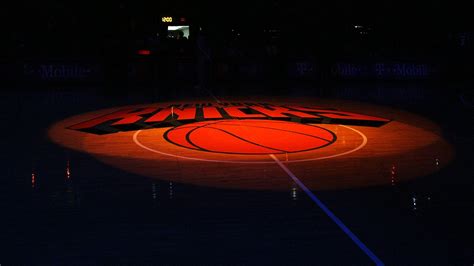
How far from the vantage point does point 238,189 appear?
9625 millimetres

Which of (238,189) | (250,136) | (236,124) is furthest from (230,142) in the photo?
(238,189)

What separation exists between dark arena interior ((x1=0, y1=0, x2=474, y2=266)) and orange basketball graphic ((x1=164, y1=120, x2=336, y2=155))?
0.09 meters

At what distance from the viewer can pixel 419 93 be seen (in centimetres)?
2792

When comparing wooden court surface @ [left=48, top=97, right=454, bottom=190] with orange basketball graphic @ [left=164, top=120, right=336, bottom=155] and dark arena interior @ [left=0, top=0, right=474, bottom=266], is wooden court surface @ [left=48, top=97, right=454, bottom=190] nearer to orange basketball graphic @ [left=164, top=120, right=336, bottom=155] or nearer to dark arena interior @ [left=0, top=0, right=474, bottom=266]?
dark arena interior @ [left=0, top=0, right=474, bottom=266]

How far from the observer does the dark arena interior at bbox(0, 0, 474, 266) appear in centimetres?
702

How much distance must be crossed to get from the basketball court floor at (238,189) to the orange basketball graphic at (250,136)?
5 cm

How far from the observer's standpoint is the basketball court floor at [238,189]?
6699mm

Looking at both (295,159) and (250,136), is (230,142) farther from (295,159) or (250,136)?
(295,159)

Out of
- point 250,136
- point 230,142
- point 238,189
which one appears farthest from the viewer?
point 250,136

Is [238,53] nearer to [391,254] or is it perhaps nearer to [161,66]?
[161,66]

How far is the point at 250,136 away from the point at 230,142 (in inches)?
40.6

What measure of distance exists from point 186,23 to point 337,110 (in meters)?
26.0

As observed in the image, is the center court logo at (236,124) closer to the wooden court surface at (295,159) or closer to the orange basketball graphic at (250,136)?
the orange basketball graphic at (250,136)

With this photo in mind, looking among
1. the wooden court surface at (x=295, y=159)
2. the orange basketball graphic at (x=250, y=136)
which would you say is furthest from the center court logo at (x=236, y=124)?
the wooden court surface at (x=295, y=159)
